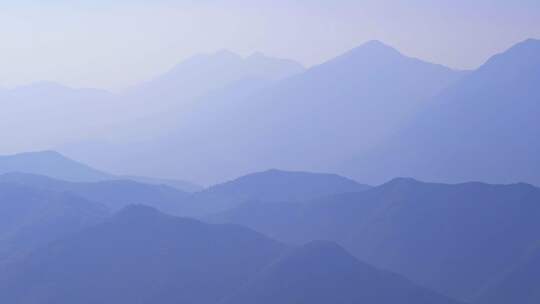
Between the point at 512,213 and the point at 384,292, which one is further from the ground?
the point at 512,213

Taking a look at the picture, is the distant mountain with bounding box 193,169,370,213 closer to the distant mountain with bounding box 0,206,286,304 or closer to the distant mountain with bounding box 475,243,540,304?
the distant mountain with bounding box 0,206,286,304

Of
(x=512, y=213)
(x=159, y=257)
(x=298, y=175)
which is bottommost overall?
(x=159, y=257)

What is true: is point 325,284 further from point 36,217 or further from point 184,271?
point 36,217

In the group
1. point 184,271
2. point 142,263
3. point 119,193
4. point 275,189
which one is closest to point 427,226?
point 184,271

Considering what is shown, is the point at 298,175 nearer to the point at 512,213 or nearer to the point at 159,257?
the point at 512,213

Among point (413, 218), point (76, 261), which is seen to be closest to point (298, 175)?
point (413, 218)

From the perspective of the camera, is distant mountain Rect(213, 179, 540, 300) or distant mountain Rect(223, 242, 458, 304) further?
distant mountain Rect(213, 179, 540, 300)

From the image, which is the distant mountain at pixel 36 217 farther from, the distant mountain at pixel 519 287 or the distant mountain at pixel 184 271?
the distant mountain at pixel 519 287

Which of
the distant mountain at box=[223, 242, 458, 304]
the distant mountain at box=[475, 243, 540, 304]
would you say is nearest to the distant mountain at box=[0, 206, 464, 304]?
the distant mountain at box=[223, 242, 458, 304]
